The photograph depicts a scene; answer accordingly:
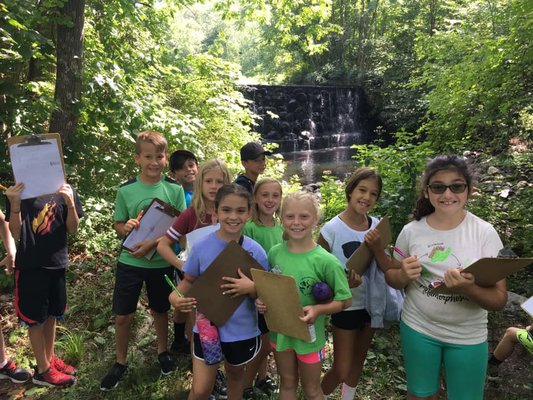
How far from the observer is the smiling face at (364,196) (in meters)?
2.28

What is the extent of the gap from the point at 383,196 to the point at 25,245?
385 cm

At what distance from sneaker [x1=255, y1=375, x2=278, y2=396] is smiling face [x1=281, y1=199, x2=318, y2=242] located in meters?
1.38

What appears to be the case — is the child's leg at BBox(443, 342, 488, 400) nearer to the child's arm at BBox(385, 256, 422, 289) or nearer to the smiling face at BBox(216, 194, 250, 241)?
the child's arm at BBox(385, 256, 422, 289)

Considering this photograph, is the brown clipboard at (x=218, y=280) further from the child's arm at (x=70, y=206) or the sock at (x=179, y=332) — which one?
the sock at (x=179, y=332)

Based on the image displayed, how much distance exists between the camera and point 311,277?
1.95m

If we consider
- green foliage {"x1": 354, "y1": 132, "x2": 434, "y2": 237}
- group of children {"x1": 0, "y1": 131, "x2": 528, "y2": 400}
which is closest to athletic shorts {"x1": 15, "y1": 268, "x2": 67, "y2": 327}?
group of children {"x1": 0, "y1": 131, "x2": 528, "y2": 400}

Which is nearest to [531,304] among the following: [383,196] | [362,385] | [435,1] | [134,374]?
[362,385]

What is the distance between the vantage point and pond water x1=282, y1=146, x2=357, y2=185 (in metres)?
13.3

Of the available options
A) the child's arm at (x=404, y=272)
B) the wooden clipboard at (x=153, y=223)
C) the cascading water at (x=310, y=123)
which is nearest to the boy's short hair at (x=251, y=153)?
the wooden clipboard at (x=153, y=223)

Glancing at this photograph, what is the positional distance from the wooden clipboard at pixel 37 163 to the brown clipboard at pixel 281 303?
1.51 metres

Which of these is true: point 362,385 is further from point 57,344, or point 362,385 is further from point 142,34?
point 142,34

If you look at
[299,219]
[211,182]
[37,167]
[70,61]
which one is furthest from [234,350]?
[70,61]

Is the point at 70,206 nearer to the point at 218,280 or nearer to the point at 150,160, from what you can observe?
the point at 150,160

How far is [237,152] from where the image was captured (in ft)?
20.0
